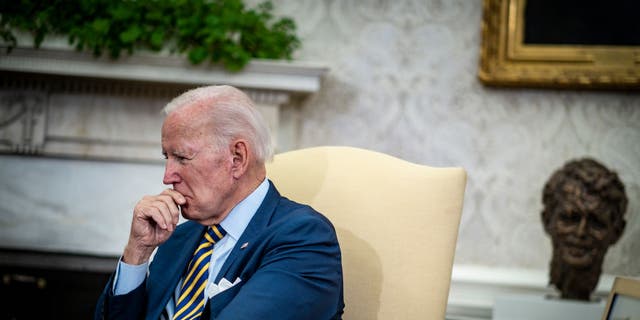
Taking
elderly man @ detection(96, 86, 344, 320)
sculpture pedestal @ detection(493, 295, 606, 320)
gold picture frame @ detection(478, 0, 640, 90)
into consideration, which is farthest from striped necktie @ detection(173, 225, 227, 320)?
gold picture frame @ detection(478, 0, 640, 90)

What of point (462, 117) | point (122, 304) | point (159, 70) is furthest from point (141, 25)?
point (122, 304)

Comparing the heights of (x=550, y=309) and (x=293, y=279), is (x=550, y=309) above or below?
below

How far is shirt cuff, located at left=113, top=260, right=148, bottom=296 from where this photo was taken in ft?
5.48

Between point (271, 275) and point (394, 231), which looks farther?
point (394, 231)

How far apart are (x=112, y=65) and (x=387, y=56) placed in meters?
1.18

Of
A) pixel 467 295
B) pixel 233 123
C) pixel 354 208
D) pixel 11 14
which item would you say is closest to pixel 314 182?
pixel 354 208

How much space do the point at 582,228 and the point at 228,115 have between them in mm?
1404

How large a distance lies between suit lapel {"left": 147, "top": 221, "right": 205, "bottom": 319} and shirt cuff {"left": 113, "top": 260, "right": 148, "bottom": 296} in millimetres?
53

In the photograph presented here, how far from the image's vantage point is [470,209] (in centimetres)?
312

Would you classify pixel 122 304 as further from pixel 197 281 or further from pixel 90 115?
pixel 90 115

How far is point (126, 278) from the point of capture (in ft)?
5.49

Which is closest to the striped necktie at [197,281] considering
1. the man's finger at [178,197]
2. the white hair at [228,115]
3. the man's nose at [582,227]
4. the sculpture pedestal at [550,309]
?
the man's finger at [178,197]

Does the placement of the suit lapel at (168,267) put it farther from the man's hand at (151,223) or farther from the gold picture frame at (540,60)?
the gold picture frame at (540,60)

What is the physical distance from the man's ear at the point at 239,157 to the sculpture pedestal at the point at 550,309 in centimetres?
126
